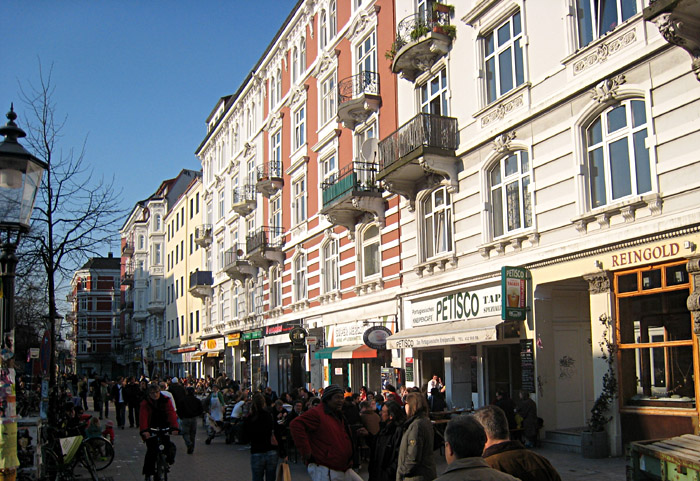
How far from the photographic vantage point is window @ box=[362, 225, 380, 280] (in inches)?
953

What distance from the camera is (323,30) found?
29672 millimetres

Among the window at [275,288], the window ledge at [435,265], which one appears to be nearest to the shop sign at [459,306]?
the window ledge at [435,265]

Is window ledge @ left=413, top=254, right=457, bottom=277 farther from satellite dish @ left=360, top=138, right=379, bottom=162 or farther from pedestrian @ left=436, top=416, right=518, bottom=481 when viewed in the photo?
pedestrian @ left=436, top=416, right=518, bottom=481

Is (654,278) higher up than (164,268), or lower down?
lower down

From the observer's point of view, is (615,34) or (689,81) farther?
(615,34)

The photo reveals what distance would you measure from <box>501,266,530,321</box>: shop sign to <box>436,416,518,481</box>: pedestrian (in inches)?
458

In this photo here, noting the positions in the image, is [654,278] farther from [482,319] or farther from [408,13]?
[408,13]

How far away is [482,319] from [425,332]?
87.6 inches

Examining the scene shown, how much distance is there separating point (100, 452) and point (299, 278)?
17.4 metres

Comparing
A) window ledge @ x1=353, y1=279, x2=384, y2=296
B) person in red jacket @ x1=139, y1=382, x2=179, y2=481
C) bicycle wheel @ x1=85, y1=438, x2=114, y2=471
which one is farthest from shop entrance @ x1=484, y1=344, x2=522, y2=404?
bicycle wheel @ x1=85, y1=438, x2=114, y2=471

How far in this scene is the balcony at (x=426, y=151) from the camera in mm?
18875

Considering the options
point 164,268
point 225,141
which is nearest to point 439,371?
point 225,141

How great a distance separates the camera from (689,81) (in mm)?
12102

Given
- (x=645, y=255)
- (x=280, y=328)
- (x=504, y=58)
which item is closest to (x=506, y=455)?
(x=645, y=255)
